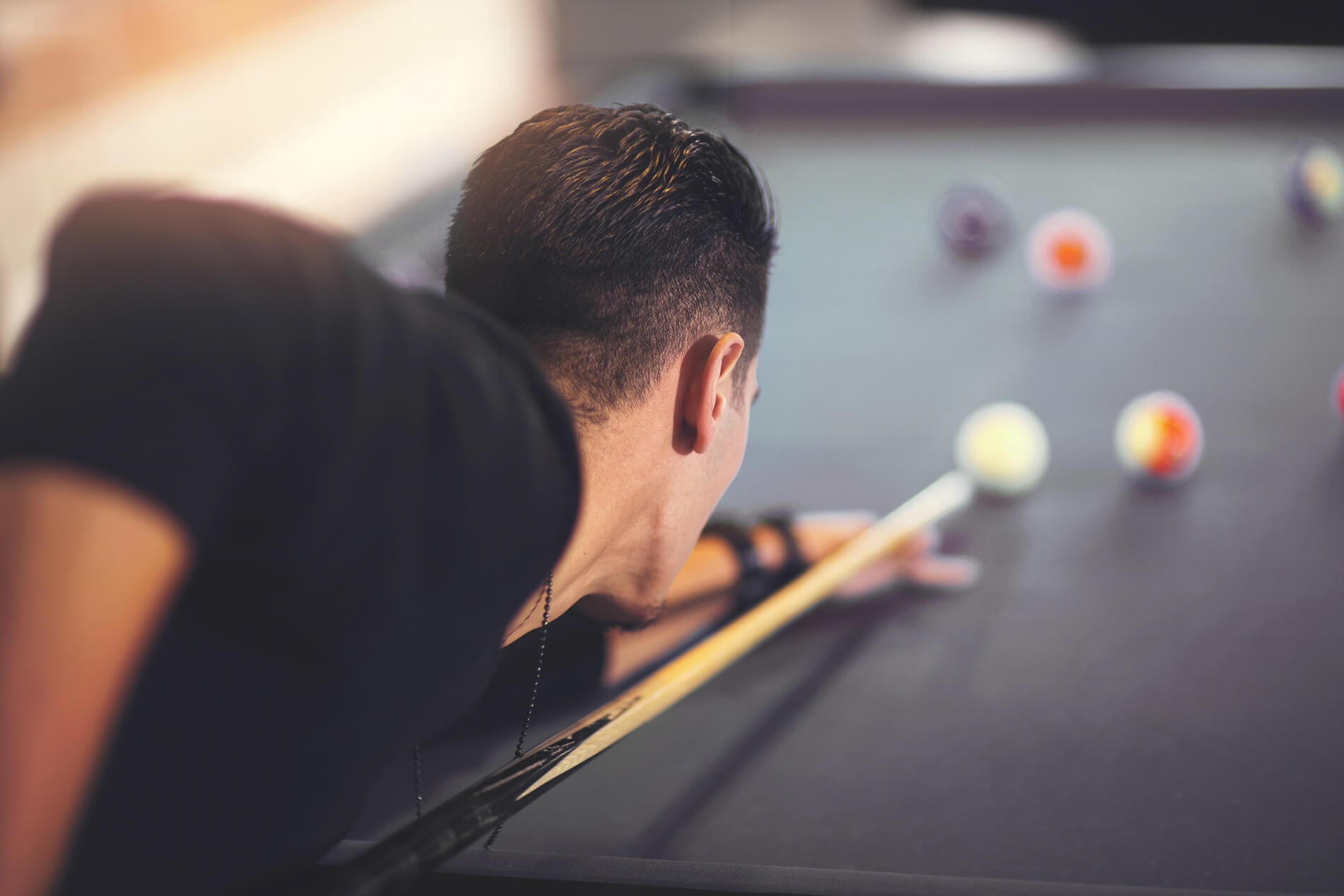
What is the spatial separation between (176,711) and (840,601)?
903 mm

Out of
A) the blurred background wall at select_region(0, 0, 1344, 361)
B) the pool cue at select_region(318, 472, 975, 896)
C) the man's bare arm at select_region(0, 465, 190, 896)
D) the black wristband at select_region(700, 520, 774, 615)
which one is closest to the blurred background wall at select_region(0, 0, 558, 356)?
the blurred background wall at select_region(0, 0, 1344, 361)

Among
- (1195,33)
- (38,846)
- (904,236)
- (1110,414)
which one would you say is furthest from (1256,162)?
(1195,33)

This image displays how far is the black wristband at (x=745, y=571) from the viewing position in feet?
4.86

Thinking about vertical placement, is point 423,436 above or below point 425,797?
above

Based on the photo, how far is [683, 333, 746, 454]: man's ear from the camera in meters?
0.88

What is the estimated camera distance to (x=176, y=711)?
66cm

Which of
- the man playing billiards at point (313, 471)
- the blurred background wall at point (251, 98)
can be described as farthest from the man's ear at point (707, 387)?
the blurred background wall at point (251, 98)

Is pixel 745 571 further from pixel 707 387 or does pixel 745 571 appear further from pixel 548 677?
pixel 707 387

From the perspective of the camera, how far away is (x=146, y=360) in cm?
50

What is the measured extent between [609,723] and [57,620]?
657 mm

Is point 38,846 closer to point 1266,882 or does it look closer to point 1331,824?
point 1266,882

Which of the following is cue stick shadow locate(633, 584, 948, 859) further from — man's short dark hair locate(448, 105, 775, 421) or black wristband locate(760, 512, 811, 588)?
man's short dark hair locate(448, 105, 775, 421)

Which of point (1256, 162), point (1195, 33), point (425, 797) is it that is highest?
point (1195, 33)

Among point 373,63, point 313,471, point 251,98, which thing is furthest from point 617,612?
point 373,63
